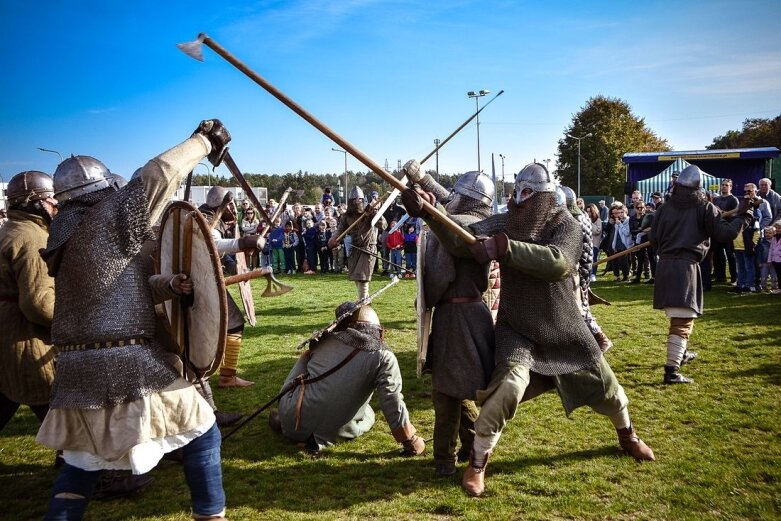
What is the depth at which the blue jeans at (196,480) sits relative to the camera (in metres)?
2.41

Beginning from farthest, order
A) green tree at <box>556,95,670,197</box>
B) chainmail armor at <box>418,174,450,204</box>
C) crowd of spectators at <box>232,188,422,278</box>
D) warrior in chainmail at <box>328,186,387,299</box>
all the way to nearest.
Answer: green tree at <box>556,95,670,197</box> < crowd of spectators at <box>232,188,422,278</box> < warrior in chainmail at <box>328,186,387,299</box> < chainmail armor at <box>418,174,450,204</box>

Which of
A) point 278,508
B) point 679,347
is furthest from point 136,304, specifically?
point 679,347

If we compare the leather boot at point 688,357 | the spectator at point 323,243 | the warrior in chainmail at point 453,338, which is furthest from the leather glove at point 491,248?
the spectator at point 323,243

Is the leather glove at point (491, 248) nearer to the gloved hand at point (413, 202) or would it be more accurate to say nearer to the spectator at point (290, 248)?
the gloved hand at point (413, 202)

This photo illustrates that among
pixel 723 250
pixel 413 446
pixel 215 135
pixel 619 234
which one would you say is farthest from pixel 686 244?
pixel 619 234

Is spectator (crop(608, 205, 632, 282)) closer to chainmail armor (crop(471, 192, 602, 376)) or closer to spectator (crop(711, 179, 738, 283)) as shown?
spectator (crop(711, 179, 738, 283))

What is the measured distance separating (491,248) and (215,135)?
1548 mm

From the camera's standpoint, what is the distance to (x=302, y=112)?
2.93 m

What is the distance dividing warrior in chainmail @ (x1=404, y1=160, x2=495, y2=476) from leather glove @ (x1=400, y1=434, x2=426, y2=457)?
0.29 meters

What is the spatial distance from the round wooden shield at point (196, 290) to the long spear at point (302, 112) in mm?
734

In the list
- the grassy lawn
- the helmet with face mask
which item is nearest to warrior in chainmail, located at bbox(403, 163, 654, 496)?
the helmet with face mask

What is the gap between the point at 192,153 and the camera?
2621 mm

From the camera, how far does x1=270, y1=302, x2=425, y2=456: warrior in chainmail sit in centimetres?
392

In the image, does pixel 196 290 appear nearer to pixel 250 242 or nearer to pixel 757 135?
pixel 250 242
